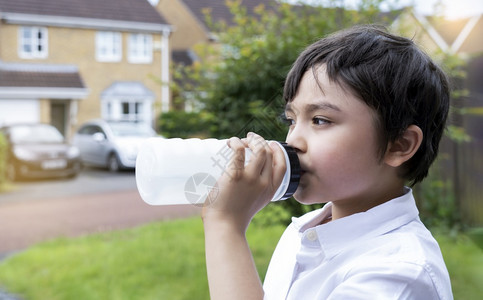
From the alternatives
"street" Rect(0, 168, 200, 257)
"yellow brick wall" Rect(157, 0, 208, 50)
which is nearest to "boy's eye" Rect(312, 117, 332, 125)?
"street" Rect(0, 168, 200, 257)

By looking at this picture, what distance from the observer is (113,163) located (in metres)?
12.4

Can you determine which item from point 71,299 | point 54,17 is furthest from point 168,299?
point 54,17

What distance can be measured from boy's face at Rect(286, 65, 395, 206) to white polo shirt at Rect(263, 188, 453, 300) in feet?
0.13

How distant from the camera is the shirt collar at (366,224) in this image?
0.59 meters

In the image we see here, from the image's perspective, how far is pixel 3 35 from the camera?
45.4ft

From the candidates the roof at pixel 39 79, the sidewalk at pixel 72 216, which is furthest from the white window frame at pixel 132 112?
the sidewalk at pixel 72 216

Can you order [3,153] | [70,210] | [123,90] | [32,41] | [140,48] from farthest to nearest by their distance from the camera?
1. [123,90]
2. [140,48]
3. [32,41]
4. [70,210]
5. [3,153]

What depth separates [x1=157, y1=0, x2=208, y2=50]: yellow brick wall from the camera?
1867cm

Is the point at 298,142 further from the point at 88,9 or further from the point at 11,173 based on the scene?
the point at 88,9

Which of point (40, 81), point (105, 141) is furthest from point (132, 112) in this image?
point (105, 141)

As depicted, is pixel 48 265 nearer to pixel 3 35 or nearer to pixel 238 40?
pixel 238 40

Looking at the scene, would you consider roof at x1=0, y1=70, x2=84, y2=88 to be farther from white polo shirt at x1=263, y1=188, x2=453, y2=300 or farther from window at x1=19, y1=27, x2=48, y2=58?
white polo shirt at x1=263, y1=188, x2=453, y2=300

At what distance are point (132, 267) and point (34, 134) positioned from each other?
777 centimetres

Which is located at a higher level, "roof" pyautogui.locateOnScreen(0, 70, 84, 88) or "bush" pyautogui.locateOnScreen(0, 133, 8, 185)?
"bush" pyautogui.locateOnScreen(0, 133, 8, 185)
